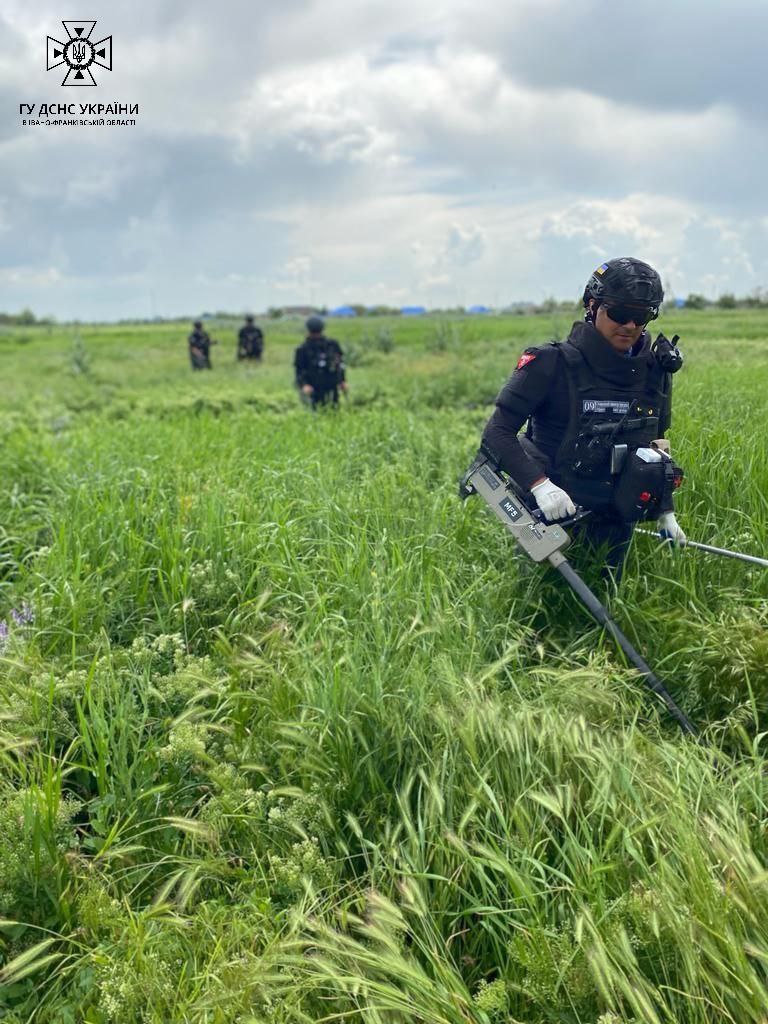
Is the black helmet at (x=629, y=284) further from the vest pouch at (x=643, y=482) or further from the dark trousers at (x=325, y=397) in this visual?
the dark trousers at (x=325, y=397)

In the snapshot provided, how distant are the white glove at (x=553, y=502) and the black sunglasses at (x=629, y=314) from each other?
0.77 meters

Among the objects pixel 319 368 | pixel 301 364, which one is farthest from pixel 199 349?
pixel 319 368

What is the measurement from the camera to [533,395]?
3.48 m

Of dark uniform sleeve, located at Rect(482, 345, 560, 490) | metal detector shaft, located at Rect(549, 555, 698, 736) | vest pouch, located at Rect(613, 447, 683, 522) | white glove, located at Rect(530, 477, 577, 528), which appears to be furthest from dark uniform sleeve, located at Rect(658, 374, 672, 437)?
metal detector shaft, located at Rect(549, 555, 698, 736)

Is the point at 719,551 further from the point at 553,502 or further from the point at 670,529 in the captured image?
the point at 553,502

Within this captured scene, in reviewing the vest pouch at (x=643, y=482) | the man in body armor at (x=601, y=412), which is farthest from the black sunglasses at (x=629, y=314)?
the vest pouch at (x=643, y=482)

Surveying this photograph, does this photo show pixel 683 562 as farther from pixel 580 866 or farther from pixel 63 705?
pixel 63 705

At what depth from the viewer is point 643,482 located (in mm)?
3355

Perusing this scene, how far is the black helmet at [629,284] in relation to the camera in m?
3.22

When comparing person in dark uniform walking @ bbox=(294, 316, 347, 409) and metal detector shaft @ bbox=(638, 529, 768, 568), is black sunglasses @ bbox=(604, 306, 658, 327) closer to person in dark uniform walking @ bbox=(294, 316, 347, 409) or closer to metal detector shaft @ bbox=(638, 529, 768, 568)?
metal detector shaft @ bbox=(638, 529, 768, 568)

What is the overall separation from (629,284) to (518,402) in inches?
26.3

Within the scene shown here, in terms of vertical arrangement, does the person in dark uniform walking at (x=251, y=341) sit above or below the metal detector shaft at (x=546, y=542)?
above

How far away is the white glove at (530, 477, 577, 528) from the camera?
10.8ft

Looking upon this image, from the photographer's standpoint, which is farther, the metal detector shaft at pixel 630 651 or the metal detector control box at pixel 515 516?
the metal detector control box at pixel 515 516
